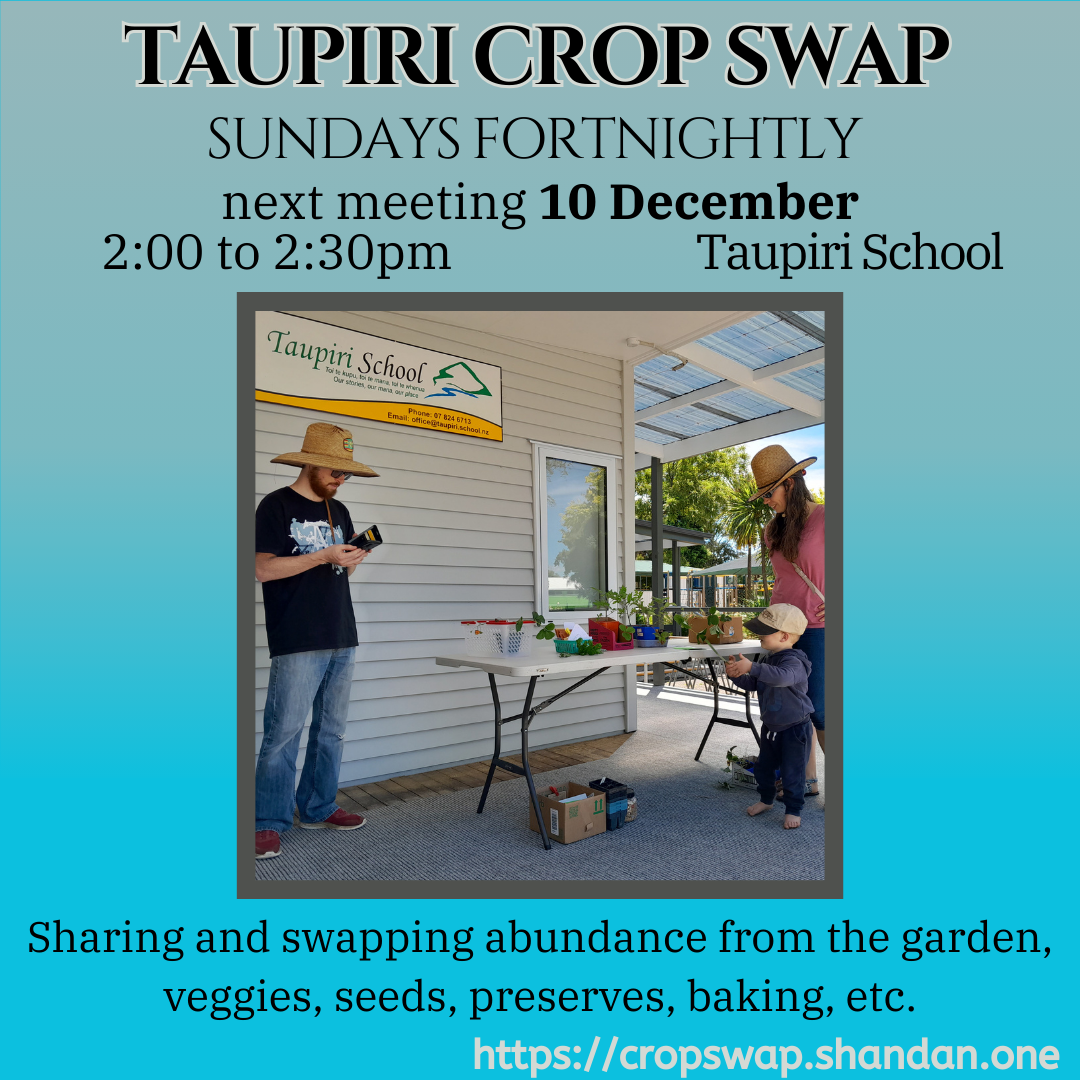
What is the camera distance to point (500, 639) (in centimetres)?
337

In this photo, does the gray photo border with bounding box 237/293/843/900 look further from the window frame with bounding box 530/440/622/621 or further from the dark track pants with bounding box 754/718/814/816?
the window frame with bounding box 530/440/622/621

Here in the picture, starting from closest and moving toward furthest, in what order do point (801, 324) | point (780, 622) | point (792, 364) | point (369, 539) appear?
point (369, 539), point (780, 622), point (801, 324), point (792, 364)

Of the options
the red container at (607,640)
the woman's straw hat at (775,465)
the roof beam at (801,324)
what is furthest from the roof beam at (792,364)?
the red container at (607,640)

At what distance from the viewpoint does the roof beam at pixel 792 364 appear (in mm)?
5371

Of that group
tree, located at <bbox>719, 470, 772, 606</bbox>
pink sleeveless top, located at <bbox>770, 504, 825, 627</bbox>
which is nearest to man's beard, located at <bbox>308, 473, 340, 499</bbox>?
pink sleeveless top, located at <bbox>770, 504, 825, 627</bbox>

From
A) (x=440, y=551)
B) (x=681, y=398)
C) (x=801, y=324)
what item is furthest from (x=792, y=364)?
(x=440, y=551)

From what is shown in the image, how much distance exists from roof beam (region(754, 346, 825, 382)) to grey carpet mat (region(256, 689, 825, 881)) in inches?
133

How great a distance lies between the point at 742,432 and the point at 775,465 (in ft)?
13.9

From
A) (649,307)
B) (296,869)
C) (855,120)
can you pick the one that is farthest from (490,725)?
(855,120)

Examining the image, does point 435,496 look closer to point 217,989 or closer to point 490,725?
point 490,725

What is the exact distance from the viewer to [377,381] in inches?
153

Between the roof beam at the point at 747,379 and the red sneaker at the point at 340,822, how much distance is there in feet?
12.2

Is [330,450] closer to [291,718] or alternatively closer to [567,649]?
[291,718]

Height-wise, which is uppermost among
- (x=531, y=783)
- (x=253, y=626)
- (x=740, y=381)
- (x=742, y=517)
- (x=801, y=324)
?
(x=801, y=324)
